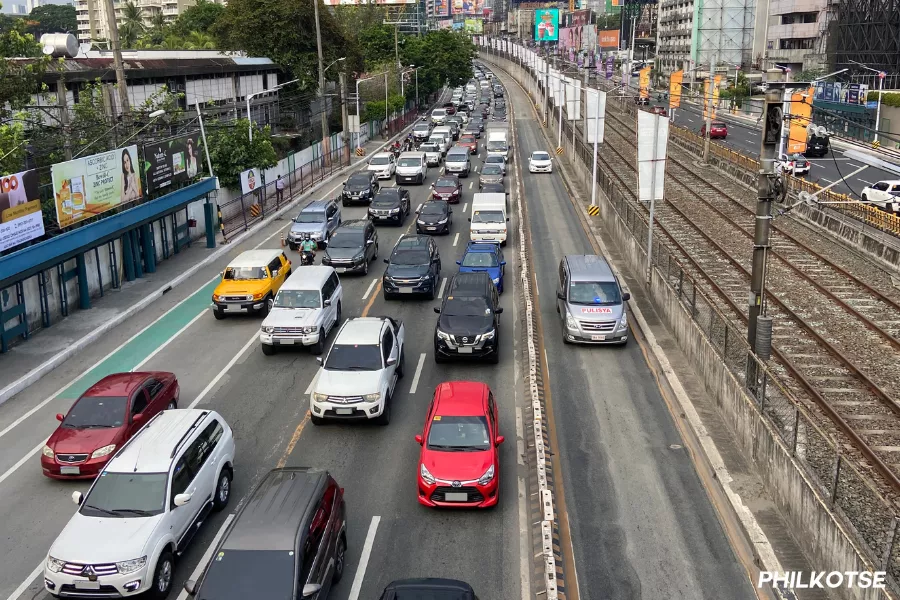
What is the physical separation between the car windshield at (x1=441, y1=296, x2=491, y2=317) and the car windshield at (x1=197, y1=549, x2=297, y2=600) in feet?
38.3

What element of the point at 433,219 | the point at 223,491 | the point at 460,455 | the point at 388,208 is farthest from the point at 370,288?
the point at 460,455

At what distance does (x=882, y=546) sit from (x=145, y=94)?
49856mm

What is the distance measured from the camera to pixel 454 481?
46.6 ft

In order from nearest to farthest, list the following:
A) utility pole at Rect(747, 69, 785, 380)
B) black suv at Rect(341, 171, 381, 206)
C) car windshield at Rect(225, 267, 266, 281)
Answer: utility pole at Rect(747, 69, 785, 380)
car windshield at Rect(225, 267, 266, 281)
black suv at Rect(341, 171, 381, 206)

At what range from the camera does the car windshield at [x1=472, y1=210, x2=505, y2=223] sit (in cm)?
3466

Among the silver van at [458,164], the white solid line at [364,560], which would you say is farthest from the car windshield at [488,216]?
the white solid line at [364,560]

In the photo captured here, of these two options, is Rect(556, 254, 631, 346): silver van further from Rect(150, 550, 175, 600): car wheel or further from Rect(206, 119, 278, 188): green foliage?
Rect(206, 119, 278, 188): green foliage

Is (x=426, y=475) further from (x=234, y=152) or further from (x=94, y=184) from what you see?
(x=234, y=152)

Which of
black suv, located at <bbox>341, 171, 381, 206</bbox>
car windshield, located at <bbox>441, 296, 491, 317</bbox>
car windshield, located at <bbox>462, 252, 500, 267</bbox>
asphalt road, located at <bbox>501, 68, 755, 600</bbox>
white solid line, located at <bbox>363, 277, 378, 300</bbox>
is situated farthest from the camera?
black suv, located at <bbox>341, 171, 381, 206</bbox>

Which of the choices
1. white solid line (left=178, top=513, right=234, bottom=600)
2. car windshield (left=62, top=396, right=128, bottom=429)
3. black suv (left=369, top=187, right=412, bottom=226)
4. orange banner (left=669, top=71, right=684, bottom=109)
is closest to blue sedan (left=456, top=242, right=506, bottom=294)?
black suv (left=369, top=187, right=412, bottom=226)

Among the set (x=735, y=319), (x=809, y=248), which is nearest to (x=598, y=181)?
(x=809, y=248)

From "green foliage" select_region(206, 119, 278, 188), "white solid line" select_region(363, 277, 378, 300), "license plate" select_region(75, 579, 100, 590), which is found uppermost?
"green foliage" select_region(206, 119, 278, 188)

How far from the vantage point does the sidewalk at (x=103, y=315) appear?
2158cm

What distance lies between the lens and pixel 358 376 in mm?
17984
